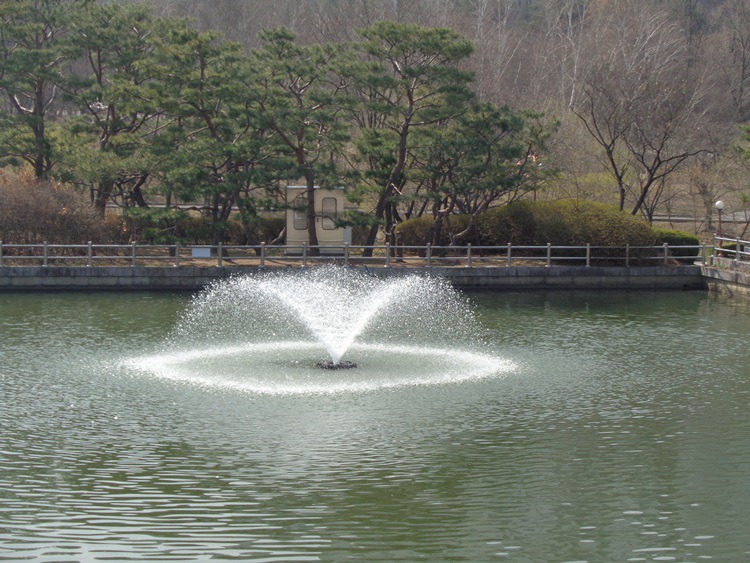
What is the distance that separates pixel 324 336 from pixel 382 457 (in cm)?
874

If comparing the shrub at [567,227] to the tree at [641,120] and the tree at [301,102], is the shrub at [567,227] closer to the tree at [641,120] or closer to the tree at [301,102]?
the tree at [641,120]

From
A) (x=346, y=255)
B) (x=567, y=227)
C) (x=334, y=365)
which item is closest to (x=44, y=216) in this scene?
(x=346, y=255)

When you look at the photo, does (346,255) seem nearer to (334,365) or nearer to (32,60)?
(32,60)

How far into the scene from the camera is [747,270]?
3444 centimetres

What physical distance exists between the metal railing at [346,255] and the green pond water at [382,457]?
11881 mm

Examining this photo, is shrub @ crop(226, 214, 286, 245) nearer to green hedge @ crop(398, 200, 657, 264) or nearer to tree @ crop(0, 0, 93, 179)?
green hedge @ crop(398, 200, 657, 264)

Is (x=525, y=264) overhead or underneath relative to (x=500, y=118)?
underneath

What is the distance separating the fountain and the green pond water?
16 centimetres

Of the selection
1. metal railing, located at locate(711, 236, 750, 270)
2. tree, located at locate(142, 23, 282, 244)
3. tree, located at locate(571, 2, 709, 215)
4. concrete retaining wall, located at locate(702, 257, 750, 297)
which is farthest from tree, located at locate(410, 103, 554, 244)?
concrete retaining wall, located at locate(702, 257, 750, 297)

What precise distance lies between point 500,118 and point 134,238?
13.9m

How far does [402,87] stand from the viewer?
36875 millimetres

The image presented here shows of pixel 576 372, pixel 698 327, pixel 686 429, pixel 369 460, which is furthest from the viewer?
pixel 698 327

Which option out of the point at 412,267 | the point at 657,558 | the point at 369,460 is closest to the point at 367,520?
the point at 369,460

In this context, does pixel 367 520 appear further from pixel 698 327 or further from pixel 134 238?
pixel 134 238
